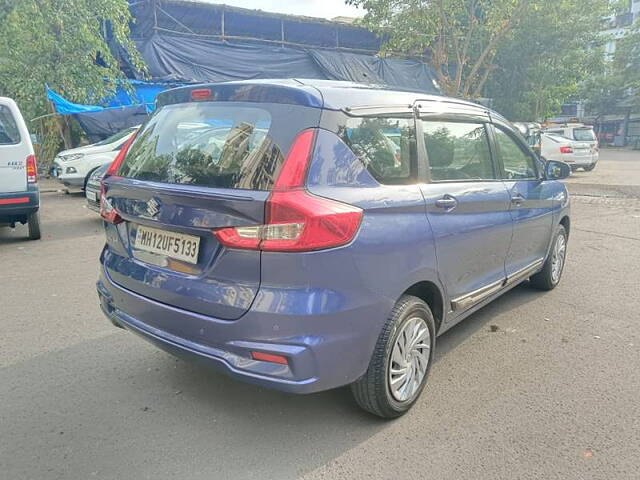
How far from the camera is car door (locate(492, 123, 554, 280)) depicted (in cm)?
402

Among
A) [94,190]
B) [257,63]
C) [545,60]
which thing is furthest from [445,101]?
[545,60]

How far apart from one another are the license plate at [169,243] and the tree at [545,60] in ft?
74.4

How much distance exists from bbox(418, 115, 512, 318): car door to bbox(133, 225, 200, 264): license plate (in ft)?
4.42

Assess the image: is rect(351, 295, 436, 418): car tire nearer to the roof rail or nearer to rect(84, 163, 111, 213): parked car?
the roof rail

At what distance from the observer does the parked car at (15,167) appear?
646cm

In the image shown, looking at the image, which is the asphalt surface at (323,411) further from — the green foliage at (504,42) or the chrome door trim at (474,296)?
the green foliage at (504,42)

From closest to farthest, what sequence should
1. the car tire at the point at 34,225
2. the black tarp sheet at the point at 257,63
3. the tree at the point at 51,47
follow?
the car tire at the point at 34,225, the tree at the point at 51,47, the black tarp sheet at the point at 257,63

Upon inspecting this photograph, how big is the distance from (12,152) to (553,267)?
260 inches

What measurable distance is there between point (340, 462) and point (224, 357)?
79 cm

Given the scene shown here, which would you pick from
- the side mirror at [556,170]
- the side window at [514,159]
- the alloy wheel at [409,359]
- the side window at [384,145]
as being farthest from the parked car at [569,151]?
the alloy wheel at [409,359]

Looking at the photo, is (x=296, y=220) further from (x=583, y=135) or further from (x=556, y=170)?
(x=583, y=135)

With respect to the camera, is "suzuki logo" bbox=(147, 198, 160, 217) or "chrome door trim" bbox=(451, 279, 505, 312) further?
"chrome door trim" bbox=(451, 279, 505, 312)

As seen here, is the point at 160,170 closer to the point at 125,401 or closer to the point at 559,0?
the point at 125,401

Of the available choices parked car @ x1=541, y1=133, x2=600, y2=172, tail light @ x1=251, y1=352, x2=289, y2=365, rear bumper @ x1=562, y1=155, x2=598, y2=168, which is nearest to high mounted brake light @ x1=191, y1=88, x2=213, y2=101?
tail light @ x1=251, y1=352, x2=289, y2=365
